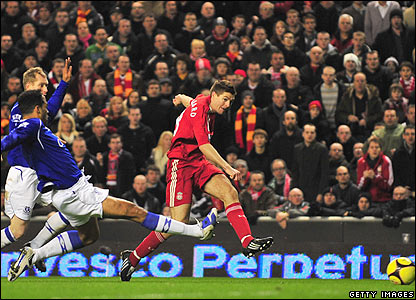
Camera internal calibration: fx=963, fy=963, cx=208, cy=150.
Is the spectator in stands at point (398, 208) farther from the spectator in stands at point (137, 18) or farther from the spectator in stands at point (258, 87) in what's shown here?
the spectator in stands at point (137, 18)

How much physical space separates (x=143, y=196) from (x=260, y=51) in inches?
170

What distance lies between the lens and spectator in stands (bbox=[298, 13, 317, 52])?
18.9 meters

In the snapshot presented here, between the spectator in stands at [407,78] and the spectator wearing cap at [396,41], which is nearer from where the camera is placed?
the spectator in stands at [407,78]

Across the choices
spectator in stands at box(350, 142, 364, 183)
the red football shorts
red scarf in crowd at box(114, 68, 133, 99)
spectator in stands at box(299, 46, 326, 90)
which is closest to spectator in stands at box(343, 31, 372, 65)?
spectator in stands at box(299, 46, 326, 90)

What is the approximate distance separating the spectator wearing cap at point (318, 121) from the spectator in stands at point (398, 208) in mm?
2108

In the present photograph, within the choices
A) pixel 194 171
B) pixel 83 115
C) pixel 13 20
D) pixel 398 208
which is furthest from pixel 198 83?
pixel 194 171

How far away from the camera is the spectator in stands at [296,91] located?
17234mm

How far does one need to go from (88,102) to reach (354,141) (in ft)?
16.4

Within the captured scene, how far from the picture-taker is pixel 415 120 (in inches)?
648

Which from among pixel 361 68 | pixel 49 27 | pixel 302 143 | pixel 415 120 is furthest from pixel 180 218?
pixel 49 27

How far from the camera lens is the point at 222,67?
17359 mm

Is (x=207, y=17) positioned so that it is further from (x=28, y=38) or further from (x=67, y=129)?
(x=67, y=129)

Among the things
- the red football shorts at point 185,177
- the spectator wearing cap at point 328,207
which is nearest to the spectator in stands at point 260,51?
the spectator wearing cap at point 328,207

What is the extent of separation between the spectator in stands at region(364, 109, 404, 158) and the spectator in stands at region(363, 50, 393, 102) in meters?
1.50
